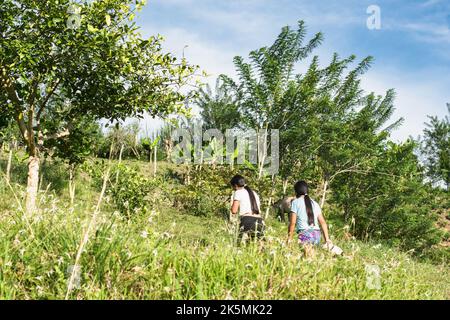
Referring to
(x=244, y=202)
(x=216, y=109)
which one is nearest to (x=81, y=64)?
(x=244, y=202)

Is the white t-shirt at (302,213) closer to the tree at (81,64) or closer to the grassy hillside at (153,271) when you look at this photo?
the grassy hillside at (153,271)

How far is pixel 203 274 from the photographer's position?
14.6 ft

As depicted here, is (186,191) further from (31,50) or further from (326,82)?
(31,50)

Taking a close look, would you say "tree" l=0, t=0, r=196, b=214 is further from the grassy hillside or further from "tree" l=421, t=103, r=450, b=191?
"tree" l=421, t=103, r=450, b=191

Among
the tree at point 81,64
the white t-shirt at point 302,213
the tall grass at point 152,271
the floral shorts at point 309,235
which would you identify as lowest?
the tall grass at point 152,271

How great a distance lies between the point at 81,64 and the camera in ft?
27.0

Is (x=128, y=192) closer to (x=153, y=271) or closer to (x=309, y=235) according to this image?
(x=309, y=235)

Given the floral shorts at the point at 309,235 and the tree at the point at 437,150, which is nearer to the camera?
the floral shorts at the point at 309,235

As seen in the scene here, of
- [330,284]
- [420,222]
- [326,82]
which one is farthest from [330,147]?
[330,284]

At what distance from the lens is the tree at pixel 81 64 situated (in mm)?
7875

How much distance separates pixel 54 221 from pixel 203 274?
1969 millimetres

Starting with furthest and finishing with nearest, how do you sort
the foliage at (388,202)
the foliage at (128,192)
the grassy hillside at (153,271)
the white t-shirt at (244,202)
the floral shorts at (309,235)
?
the foliage at (388,202), the foliage at (128,192), the white t-shirt at (244,202), the floral shorts at (309,235), the grassy hillside at (153,271)

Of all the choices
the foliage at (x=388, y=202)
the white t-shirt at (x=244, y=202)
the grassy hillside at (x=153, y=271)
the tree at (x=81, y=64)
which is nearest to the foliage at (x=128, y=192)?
the tree at (x=81, y=64)

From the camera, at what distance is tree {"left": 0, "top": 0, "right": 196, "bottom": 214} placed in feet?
25.8
